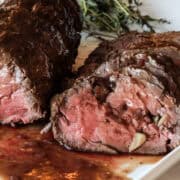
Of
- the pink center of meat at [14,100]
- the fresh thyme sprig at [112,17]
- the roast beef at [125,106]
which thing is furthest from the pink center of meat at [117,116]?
the fresh thyme sprig at [112,17]

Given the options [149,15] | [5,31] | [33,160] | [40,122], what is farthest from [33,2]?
[149,15]

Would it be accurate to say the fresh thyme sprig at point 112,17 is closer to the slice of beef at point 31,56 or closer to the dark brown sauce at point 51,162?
the slice of beef at point 31,56

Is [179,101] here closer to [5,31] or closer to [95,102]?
[95,102]

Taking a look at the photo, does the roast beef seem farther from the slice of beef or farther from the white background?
the white background

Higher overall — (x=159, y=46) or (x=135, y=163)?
(x=159, y=46)

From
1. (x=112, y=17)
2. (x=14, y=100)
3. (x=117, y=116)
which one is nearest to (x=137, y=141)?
(x=117, y=116)

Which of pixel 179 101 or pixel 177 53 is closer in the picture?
pixel 179 101

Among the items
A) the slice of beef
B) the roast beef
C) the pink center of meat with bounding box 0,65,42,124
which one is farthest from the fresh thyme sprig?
the pink center of meat with bounding box 0,65,42,124
